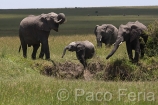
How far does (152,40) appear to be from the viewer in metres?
16.3

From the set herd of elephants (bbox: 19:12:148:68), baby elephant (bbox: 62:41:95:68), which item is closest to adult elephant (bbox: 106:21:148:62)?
herd of elephants (bbox: 19:12:148:68)

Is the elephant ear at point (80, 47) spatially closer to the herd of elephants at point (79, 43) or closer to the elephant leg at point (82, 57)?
the herd of elephants at point (79, 43)

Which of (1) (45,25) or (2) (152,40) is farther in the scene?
(1) (45,25)

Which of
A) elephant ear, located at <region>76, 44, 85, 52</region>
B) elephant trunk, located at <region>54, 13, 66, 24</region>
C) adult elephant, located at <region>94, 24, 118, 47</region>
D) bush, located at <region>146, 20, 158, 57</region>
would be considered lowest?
adult elephant, located at <region>94, 24, 118, 47</region>

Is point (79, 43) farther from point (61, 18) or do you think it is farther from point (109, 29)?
point (109, 29)

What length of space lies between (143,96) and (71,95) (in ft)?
5.78

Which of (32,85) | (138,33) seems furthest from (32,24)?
(32,85)

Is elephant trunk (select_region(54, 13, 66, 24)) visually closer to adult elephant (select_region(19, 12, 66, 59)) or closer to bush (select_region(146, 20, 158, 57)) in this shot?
adult elephant (select_region(19, 12, 66, 59))

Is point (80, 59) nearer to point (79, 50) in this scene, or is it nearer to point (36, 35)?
point (79, 50)

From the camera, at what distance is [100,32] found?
2370 cm

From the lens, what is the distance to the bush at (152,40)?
52.8 ft

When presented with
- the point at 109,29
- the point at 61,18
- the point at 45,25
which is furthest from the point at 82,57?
the point at 109,29

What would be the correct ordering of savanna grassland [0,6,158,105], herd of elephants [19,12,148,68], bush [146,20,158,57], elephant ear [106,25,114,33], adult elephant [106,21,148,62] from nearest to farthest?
savanna grassland [0,6,158,105] → adult elephant [106,21,148,62] → herd of elephants [19,12,148,68] → bush [146,20,158,57] → elephant ear [106,25,114,33]

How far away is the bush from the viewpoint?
16.1 m
